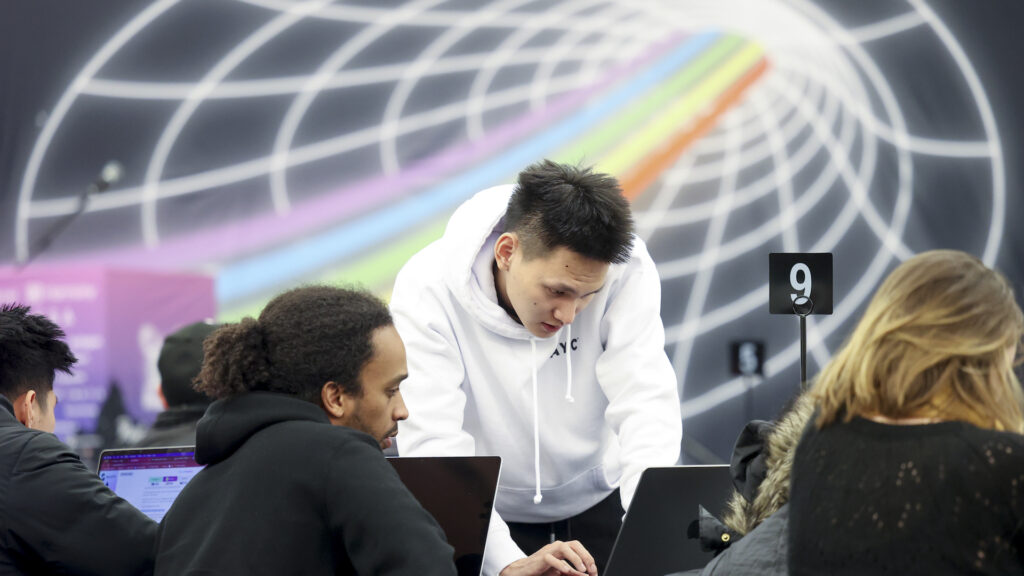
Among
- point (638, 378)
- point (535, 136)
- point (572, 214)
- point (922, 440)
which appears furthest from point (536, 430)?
point (535, 136)

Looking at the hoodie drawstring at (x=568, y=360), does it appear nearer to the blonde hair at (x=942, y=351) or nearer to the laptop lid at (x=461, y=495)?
the laptop lid at (x=461, y=495)

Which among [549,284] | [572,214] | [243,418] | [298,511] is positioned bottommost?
[298,511]

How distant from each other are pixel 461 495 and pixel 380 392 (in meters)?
0.22

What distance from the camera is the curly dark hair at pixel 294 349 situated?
145 cm

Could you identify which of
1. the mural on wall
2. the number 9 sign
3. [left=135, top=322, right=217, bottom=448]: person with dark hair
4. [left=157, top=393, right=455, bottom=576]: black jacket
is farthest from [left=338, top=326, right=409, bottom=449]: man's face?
the mural on wall

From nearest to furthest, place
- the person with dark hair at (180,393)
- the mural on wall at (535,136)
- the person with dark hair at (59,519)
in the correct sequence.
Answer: the person with dark hair at (59,519)
the person with dark hair at (180,393)
the mural on wall at (535,136)

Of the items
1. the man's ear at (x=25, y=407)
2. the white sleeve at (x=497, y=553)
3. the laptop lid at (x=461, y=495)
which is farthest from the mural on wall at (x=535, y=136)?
the laptop lid at (x=461, y=495)

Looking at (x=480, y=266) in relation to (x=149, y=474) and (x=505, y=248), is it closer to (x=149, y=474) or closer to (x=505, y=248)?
(x=505, y=248)

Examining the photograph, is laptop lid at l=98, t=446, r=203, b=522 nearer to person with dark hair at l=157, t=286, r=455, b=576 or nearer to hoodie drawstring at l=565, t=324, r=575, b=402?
person with dark hair at l=157, t=286, r=455, b=576

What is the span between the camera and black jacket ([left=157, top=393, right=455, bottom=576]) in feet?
4.20

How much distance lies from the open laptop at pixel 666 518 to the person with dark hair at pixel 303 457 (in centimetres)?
39

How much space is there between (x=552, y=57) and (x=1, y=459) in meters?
3.02

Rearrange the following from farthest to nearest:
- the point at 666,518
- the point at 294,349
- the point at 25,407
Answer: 1. the point at 25,407
2. the point at 666,518
3. the point at 294,349

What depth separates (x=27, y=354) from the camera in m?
1.97
